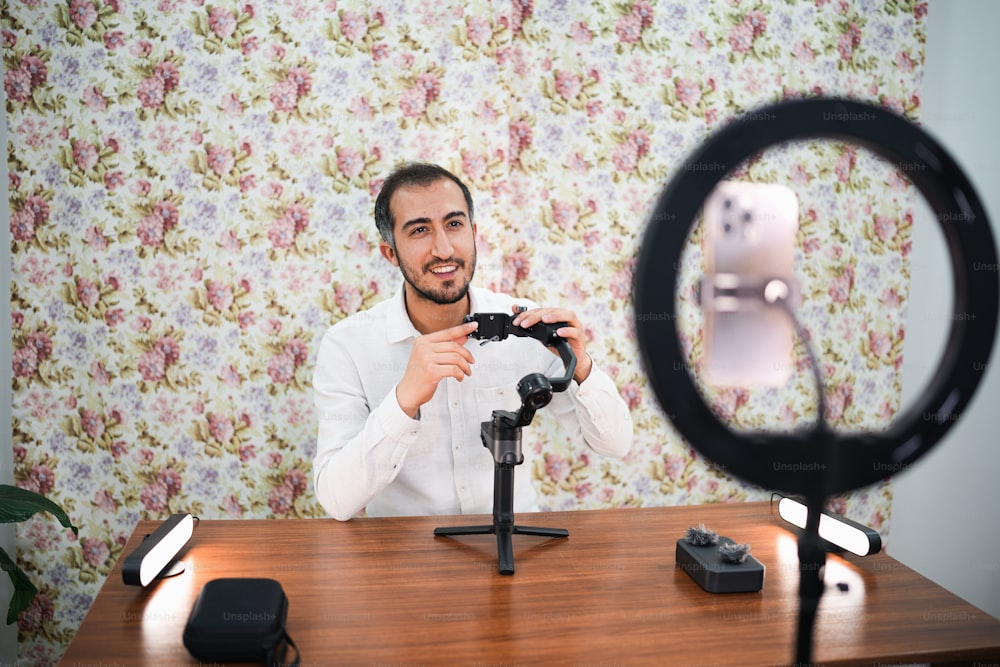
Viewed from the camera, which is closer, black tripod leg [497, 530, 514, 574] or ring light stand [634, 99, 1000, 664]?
ring light stand [634, 99, 1000, 664]

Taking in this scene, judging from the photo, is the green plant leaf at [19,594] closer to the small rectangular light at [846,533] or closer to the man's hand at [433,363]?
the man's hand at [433,363]

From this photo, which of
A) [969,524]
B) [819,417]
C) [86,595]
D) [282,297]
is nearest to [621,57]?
[282,297]

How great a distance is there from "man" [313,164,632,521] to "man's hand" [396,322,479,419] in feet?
0.71

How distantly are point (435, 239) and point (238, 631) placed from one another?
1128mm

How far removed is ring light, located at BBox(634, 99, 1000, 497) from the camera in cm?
29

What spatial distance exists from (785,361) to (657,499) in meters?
2.56

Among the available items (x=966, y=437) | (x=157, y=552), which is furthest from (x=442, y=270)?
(x=966, y=437)

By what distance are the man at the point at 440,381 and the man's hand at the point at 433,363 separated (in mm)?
216

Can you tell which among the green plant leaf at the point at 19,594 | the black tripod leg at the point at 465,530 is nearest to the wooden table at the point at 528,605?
the black tripod leg at the point at 465,530

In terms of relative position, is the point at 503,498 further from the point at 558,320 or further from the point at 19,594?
the point at 19,594

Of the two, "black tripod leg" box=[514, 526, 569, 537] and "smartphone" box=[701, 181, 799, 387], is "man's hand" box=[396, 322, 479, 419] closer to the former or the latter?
"black tripod leg" box=[514, 526, 569, 537]

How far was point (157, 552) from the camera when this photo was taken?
3.72 ft

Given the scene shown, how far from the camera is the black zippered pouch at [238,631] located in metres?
0.88

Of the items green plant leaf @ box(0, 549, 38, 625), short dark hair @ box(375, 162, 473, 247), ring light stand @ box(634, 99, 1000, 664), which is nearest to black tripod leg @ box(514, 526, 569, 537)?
short dark hair @ box(375, 162, 473, 247)
